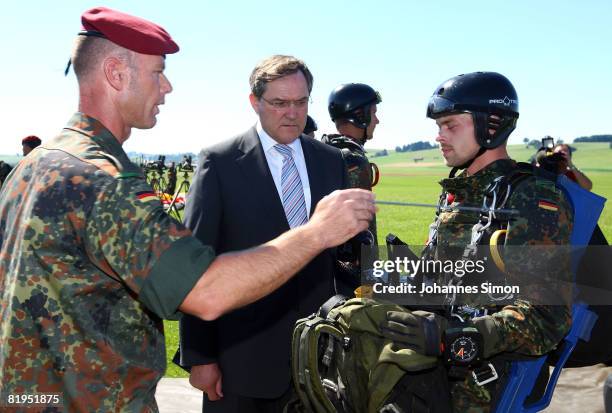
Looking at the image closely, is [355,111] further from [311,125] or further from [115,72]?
[115,72]

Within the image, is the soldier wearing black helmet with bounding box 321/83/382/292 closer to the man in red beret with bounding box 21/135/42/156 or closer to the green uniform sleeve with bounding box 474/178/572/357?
the green uniform sleeve with bounding box 474/178/572/357

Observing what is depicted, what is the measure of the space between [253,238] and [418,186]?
80129 millimetres

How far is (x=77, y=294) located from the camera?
7.43 ft

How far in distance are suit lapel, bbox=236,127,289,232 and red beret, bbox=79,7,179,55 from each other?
1.58 metres

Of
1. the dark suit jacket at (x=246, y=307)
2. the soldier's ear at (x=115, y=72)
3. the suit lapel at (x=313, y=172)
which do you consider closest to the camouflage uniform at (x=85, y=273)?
the soldier's ear at (x=115, y=72)

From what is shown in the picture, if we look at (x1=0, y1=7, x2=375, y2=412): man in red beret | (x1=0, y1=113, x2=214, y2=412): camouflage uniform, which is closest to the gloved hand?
(x1=0, y1=7, x2=375, y2=412): man in red beret

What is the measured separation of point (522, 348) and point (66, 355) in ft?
7.13

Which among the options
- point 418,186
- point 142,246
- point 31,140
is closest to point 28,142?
point 31,140

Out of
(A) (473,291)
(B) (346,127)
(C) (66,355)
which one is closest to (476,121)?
(A) (473,291)

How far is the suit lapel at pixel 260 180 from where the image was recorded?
13.4 feet

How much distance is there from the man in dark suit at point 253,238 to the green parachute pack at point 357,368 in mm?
979

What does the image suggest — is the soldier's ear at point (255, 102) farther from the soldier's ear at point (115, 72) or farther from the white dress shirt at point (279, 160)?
the soldier's ear at point (115, 72)

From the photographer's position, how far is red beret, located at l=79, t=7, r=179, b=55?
2492 mm

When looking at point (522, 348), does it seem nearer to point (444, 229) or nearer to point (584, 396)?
point (444, 229)
